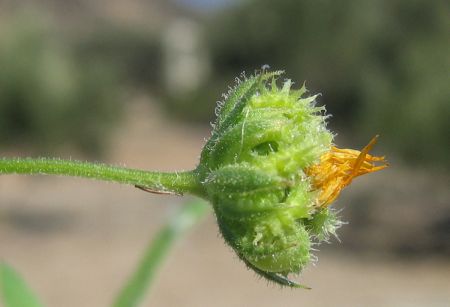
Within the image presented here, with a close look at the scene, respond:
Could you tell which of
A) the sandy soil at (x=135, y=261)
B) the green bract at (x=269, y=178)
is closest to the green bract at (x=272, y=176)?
the green bract at (x=269, y=178)

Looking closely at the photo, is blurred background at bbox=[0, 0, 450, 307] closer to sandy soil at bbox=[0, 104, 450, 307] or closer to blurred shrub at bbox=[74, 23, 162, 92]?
sandy soil at bbox=[0, 104, 450, 307]

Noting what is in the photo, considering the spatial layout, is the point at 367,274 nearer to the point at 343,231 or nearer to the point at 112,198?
the point at 343,231

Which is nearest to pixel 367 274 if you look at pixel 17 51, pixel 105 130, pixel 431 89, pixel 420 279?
pixel 420 279

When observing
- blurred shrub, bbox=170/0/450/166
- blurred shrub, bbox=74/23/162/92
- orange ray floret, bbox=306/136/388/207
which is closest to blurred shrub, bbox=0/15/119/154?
blurred shrub, bbox=170/0/450/166

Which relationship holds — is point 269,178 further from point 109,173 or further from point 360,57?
point 360,57

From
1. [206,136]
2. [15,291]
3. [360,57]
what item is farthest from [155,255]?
[360,57]
